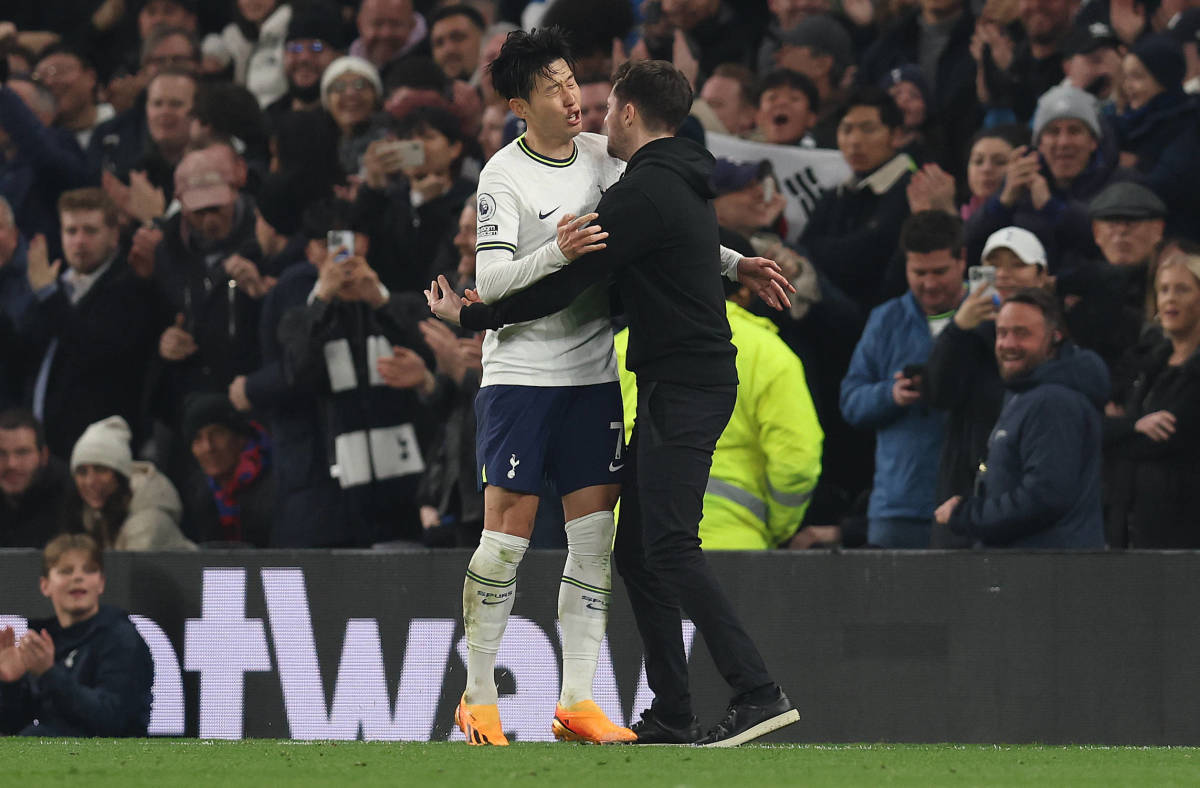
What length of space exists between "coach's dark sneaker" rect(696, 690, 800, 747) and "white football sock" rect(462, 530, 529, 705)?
837 millimetres

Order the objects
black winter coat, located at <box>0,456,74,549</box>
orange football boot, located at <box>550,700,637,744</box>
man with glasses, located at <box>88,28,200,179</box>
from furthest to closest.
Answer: man with glasses, located at <box>88,28,200,179</box>
black winter coat, located at <box>0,456,74,549</box>
orange football boot, located at <box>550,700,637,744</box>

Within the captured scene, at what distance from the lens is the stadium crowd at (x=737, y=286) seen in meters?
8.30

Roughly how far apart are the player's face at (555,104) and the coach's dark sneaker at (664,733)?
205cm

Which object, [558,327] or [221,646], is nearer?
[558,327]

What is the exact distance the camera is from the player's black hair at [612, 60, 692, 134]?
642 centimetres

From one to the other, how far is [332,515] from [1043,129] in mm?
4069

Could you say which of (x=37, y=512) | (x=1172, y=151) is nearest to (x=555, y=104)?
(x=1172, y=151)

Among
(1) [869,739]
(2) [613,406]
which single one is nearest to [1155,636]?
(1) [869,739]

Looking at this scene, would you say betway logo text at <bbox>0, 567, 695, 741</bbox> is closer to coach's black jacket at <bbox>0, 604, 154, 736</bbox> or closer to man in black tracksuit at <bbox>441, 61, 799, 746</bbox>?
coach's black jacket at <bbox>0, 604, 154, 736</bbox>

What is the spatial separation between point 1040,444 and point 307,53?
6.63 meters

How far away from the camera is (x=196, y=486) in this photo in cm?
1049

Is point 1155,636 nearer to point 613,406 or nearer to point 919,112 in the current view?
point 613,406

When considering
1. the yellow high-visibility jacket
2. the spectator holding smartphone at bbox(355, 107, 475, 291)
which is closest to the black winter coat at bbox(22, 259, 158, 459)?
the spectator holding smartphone at bbox(355, 107, 475, 291)

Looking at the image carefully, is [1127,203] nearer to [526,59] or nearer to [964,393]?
[964,393]
